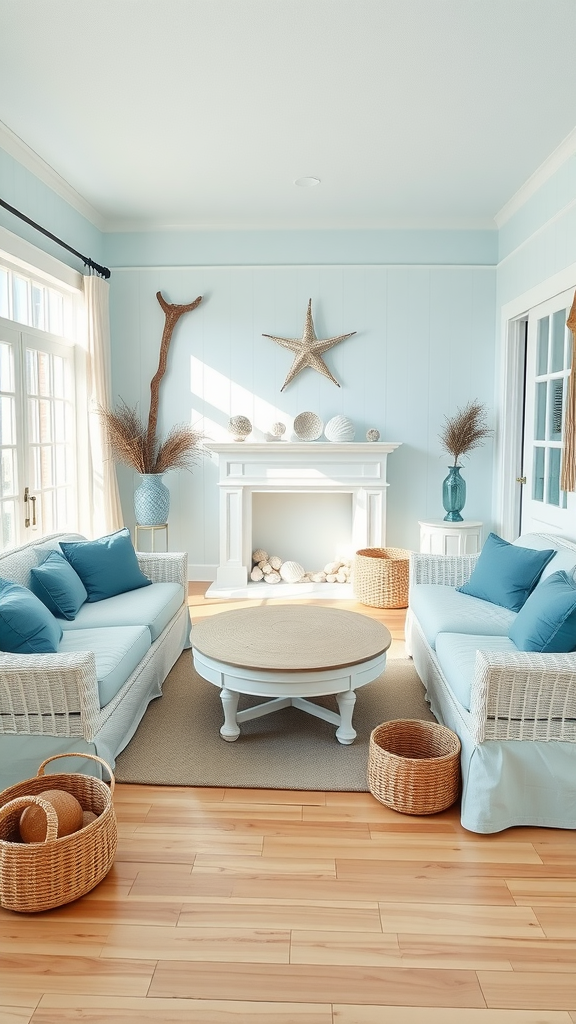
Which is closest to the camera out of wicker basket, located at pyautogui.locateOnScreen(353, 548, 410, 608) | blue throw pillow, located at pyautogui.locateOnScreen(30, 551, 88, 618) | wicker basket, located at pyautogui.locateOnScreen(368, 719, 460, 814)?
wicker basket, located at pyautogui.locateOnScreen(368, 719, 460, 814)

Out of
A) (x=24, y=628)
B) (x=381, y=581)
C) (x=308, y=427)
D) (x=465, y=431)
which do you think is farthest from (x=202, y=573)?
(x=24, y=628)

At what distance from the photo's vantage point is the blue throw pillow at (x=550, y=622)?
2.57m

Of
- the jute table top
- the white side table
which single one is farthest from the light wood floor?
the white side table

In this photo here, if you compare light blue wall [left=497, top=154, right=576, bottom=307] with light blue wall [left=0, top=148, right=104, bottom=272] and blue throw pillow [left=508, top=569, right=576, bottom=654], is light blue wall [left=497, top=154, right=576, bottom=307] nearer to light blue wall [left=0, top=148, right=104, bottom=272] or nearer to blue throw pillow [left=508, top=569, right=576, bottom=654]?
blue throw pillow [left=508, top=569, right=576, bottom=654]

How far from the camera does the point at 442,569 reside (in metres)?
4.09

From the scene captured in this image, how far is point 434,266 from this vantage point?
228 inches

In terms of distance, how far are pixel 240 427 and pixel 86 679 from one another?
356 cm

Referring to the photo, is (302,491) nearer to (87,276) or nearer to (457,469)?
(457,469)

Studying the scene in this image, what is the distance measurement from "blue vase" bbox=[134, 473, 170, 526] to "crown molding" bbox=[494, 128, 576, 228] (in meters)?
3.30

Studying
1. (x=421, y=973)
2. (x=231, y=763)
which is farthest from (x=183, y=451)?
(x=421, y=973)

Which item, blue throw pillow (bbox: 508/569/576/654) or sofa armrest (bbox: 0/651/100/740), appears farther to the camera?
blue throw pillow (bbox: 508/569/576/654)

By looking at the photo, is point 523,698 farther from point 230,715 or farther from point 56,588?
point 56,588

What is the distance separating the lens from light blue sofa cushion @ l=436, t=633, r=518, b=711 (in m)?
2.64

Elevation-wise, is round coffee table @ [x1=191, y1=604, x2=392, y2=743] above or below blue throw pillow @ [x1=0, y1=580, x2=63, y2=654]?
below
